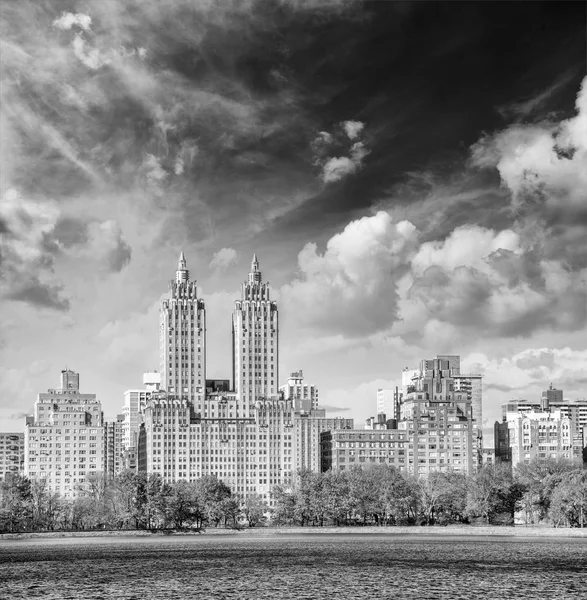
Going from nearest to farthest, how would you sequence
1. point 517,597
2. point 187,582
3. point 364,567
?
point 517,597 < point 187,582 < point 364,567

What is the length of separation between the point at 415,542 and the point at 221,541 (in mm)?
31565

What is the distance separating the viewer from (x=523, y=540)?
168 metres

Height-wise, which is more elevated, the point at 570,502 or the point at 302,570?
the point at 570,502

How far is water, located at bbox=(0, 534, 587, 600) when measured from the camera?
88.1 meters

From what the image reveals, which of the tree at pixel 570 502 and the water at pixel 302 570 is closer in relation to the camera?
the water at pixel 302 570

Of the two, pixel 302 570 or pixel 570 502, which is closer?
pixel 302 570

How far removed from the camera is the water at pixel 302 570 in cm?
8806

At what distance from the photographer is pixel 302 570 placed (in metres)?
111

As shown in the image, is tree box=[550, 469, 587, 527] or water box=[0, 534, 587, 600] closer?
water box=[0, 534, 587, 600]

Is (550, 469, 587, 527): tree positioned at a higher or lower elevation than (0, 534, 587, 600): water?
higher

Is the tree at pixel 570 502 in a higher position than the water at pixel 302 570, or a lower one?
higher

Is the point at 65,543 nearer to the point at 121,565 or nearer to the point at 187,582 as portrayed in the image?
the point at 121,565

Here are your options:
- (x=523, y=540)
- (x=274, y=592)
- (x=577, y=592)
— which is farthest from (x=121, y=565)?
(x=523, y=540)

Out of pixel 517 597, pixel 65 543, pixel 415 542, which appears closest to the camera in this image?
pixel 517 597
